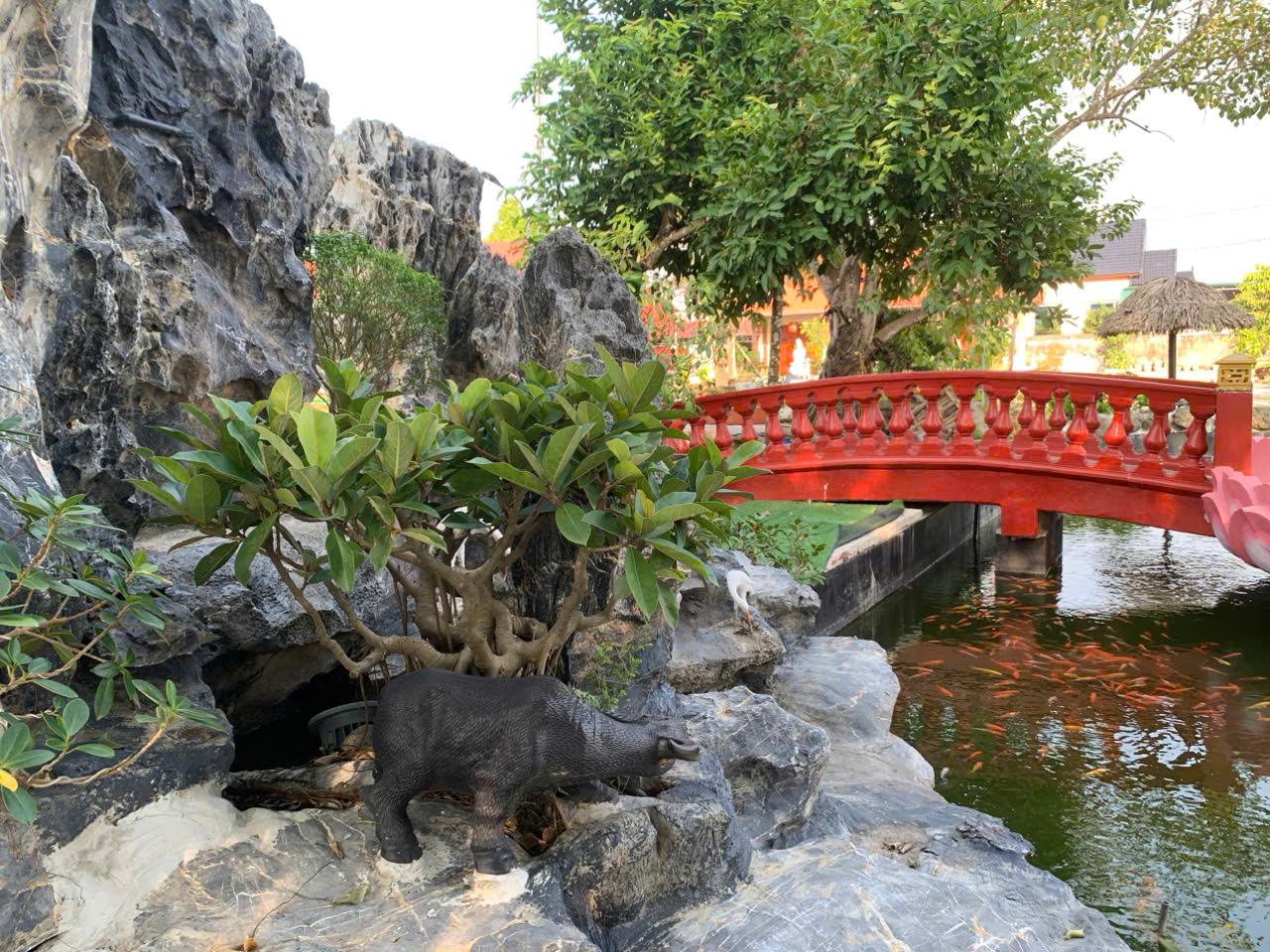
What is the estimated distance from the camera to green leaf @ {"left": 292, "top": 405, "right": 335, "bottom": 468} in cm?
214

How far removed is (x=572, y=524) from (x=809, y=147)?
25.8ft

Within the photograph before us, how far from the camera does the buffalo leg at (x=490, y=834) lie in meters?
2.43

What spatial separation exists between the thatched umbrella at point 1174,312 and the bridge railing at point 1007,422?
726 cm

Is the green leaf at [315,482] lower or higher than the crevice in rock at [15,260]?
lower

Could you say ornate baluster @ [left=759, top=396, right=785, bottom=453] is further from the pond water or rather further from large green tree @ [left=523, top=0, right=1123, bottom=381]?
the pond water

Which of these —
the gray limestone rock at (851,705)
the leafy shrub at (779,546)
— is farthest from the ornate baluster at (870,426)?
the gray limestone rock at (851,705)

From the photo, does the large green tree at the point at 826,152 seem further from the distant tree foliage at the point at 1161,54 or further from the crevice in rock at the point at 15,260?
the crevice in rock at the point at 15,260

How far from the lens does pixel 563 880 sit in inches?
98.7

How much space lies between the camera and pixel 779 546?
21.5ft

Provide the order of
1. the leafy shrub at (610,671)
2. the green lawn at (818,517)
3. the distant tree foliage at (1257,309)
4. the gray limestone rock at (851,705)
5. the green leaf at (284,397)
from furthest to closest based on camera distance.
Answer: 1. the distant tree foliage at (1257,309)
2. the green lawn at (818,517)
3. the gray limestone rock at (851,705)
4. the leafy shrub at (610,671)
5. the green leaf at (284,397)

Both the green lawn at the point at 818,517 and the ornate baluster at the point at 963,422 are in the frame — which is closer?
the green lawn at the point at 818,517

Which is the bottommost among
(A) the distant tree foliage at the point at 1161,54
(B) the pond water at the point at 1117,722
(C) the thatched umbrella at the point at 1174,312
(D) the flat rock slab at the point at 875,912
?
(B) the pond water at the point at 1117,722

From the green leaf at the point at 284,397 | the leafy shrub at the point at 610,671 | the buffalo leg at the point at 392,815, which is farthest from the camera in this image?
the leafy shrub at the point at 610,671

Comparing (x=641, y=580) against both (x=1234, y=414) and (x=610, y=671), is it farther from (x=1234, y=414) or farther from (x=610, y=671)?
(x=1234, y=414)
